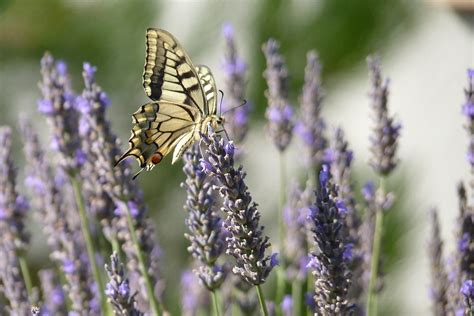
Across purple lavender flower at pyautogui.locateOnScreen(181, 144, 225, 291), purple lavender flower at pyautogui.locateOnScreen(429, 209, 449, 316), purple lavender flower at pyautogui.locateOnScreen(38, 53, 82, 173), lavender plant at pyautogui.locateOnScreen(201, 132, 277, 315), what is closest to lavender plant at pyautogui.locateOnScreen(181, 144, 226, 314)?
purple lavender flower at pyautogui.locateOnScreen(181, 144, 225, 291)

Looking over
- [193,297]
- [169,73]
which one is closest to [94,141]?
[169,73]

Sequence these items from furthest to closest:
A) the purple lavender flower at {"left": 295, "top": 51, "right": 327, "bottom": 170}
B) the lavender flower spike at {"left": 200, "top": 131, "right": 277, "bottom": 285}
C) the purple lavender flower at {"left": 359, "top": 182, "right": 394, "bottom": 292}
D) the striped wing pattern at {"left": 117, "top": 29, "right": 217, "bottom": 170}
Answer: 1. the purple lavender flower at {"left": 295, "top": 51, "right": 327, "bottom": 170}
2. the purple lavender flower at {"left": 359, "top": 182, "right": 394, "bottom": 292}
3. the striped wing pattern at {"left": 117, "top": 29, "right": 217, "bottom": 170}
4. the lavender flower spike at {"left": 200, "top": 131, "right": 277, "bottom": 285}

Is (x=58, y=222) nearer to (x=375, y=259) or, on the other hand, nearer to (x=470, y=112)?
(x=375, y=259)

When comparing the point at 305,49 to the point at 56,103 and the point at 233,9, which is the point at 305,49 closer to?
the point at 233,9

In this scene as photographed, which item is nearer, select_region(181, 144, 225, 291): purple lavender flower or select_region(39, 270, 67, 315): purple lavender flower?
select_region(181, 144, 225, 291): purple lavender flower

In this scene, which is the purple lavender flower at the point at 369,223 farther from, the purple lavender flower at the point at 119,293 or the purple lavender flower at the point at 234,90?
the purple lavender flower at the point at 119,293

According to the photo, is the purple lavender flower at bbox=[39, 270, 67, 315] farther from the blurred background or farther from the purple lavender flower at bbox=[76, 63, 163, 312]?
the blurred background
